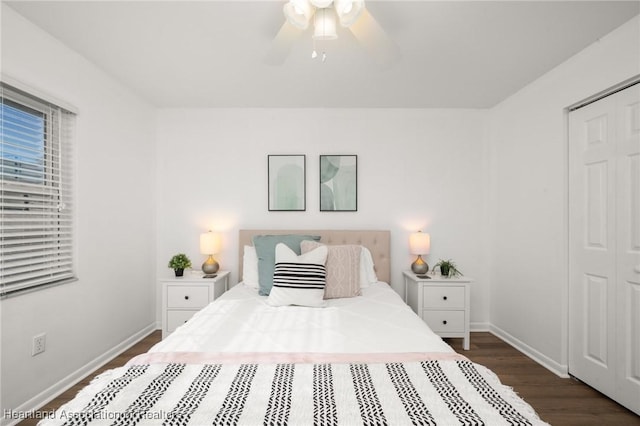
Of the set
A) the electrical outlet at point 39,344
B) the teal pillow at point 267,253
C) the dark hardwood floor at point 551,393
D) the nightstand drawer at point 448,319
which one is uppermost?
the teal pillow at point 267,253

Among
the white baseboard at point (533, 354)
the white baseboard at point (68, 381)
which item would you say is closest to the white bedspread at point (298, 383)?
the white baseboard at point (68, 381)

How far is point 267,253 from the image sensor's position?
9.34 ft

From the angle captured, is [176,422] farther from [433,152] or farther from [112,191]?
[433,152]

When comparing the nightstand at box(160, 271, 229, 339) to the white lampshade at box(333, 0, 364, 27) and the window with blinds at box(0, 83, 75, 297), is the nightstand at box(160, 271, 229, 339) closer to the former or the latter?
the window with blinds at box(0, 83, 75, 297)

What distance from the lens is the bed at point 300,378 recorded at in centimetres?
106

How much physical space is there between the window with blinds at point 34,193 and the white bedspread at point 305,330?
1.09 m

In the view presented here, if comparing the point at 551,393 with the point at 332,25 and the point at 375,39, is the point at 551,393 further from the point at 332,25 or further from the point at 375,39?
the point at 332,25

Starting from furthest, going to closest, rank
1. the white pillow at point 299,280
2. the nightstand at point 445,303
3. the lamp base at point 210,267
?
the lamp base at point 210,267
the nightstand at point 445,303
the white pillow at point 299,280

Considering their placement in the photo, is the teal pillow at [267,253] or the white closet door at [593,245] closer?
the white closet door at [593,245]

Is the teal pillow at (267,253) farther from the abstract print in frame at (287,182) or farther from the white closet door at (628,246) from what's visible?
the white closet door at (628,246)

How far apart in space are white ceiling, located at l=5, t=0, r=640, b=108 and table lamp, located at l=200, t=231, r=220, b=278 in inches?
55.4

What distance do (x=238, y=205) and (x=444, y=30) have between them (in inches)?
98.5

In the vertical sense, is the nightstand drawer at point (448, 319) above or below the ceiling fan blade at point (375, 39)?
below

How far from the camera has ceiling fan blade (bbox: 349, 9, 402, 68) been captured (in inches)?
62.0
